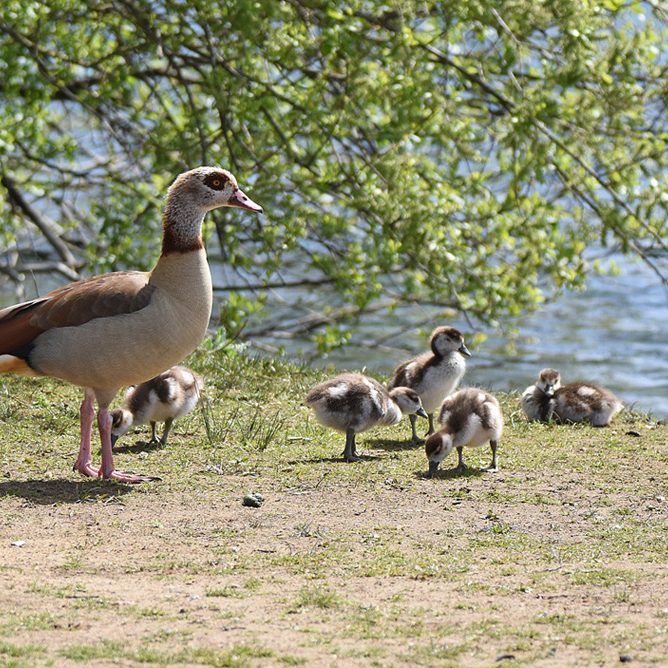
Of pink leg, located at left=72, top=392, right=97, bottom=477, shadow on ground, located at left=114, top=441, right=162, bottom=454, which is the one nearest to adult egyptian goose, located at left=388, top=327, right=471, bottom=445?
shadow on ground, located at left=114, top=441, right=162, bottom=454

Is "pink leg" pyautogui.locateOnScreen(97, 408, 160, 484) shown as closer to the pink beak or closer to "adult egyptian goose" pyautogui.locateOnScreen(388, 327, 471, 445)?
the pink beak

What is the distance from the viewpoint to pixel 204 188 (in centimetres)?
947

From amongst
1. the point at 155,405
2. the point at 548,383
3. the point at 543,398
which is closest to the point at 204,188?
the point at 155,405

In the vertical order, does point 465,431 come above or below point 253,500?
above

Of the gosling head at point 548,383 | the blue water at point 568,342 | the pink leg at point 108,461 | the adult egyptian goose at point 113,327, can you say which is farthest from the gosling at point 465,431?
the blue water at point 568,342

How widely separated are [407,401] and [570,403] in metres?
1.82

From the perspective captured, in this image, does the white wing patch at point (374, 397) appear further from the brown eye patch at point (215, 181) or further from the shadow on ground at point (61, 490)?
the shadow on ground at point (61, 490)

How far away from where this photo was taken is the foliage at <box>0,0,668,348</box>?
1434cm

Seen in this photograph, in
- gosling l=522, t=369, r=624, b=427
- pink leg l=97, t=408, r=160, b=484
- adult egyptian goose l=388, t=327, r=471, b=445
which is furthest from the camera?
gosling l=522, t=369, r=624, b=427

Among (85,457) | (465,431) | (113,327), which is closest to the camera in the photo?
(113,327)

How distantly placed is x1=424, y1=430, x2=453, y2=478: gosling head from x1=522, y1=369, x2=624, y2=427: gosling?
240 cm

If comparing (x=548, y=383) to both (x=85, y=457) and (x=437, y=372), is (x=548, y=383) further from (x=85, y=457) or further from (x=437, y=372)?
(x=85, y=457)

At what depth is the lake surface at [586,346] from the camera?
72.5 feet

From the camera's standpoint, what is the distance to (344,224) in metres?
15.5
